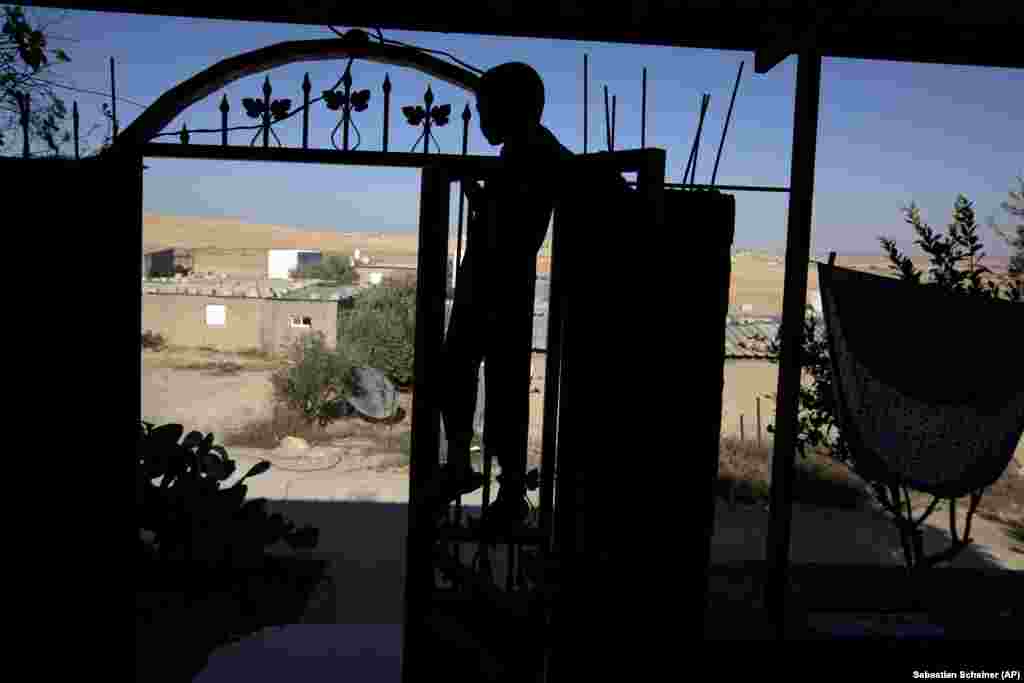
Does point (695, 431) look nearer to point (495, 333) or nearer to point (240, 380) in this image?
point (495, 333)

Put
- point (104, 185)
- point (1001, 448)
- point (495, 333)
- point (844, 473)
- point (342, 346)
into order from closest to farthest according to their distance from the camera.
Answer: point (495, 333) → point (104, 185) → point (1001, 448) → point (844, 473) → point (342, 346)

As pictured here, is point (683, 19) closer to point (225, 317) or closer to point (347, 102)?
point (347, 102)

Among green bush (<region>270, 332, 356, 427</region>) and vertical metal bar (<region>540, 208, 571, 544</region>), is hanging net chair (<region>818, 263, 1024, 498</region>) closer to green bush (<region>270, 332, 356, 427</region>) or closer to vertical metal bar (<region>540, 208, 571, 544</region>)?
vertical metal bar (<region>540, 208, 571, 544</region>)

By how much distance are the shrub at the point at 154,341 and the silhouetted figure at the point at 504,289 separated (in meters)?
22.2

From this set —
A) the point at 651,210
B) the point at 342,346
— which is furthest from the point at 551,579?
the point at 342,346

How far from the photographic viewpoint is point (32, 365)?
8.45ft

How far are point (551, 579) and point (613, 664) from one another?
45cm

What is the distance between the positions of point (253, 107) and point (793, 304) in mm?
2441

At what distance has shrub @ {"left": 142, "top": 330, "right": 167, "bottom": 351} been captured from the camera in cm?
2267

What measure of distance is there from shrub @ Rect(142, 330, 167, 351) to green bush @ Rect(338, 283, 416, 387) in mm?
5209

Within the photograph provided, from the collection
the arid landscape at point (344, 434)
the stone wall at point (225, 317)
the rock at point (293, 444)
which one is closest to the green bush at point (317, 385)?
the arid landscape at point (344, 434)

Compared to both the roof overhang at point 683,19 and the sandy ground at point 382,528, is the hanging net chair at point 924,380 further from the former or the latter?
the sandy ground at point 382,528

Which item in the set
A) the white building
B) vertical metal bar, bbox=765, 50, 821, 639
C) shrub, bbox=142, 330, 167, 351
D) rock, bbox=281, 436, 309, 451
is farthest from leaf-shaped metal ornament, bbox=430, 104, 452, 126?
the white building

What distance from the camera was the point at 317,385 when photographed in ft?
50.2
